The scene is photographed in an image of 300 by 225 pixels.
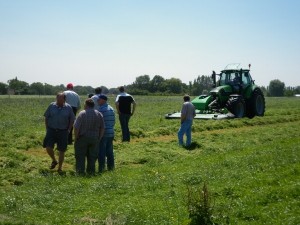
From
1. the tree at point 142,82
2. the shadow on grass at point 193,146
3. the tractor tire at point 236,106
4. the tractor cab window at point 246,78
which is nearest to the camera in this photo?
the shadow on grass at point 193,146

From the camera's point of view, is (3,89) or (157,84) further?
(157,84)

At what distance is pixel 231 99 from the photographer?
72.8ft

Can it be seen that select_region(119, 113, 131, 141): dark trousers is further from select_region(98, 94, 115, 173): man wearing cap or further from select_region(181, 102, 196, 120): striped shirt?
select_region(98, 94, 115, 173): man wearing cap

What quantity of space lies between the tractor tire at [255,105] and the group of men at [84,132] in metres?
14.7

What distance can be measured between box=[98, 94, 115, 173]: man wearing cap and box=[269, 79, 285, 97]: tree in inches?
4951

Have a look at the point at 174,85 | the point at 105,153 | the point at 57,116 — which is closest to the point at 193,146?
the point at 105,153

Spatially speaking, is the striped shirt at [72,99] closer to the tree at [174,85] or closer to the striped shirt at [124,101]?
the striped shirt at [124,101]

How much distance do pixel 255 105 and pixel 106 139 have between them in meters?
15.5

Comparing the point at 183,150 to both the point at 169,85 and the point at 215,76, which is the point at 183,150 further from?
the point at 169,85

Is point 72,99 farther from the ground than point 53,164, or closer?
farther from the ground

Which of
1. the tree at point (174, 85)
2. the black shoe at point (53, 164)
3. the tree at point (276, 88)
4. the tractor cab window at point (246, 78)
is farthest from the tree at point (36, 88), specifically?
the black shoe at point (53, 164)

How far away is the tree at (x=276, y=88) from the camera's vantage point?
426 ft

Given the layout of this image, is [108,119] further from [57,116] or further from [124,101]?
[124,101]

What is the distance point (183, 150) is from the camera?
1299 cm
